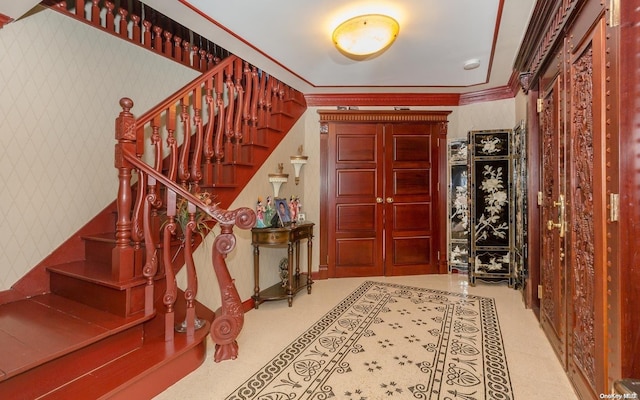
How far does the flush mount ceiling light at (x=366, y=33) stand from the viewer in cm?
238

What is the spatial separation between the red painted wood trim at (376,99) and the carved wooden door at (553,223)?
75.0 inches

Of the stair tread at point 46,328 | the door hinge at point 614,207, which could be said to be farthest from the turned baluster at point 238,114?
the door hinge at point 614,207

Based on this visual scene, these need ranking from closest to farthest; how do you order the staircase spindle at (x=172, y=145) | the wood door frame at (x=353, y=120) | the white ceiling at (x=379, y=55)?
1. the staircase spindle at (x=172, y=145)
2. the white ceiling at (x=379, y=55)
3. the wood door frame at (x=353, y=120)

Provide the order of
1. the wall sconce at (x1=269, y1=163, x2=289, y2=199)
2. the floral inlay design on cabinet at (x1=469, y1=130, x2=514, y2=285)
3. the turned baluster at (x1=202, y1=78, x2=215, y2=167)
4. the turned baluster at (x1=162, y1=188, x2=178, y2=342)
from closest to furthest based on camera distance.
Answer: the turned baluster at (x1=162, y1=188, x2=178, y2=342), the turned baluster at (x1=202, y1=78, x2=215, y2=167), the wall sconce at (x1=269, y1=163, x2=289, y2=199), the floral inlay design on cabinet at (x1=469, y1=130, x2=514, y2=285)

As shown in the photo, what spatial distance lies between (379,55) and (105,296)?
3.01 metres

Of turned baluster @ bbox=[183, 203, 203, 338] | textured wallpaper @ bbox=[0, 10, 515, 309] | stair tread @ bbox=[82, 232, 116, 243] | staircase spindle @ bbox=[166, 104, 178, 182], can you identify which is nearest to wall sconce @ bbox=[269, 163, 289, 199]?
textured wallpaper @ bbox=[0, 10, 515, 309]

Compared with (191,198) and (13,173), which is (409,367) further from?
(13,173)

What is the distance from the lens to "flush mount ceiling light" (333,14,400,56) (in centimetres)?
238

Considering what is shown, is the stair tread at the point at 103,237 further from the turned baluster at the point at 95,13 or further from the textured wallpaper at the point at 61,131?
the turned baluster at the point at 95,13

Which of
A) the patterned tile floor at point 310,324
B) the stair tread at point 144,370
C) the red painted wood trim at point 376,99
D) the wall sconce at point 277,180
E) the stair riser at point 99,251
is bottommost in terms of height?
the patterned tile floor at point 310,324

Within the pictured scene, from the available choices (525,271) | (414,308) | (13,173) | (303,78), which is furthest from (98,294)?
(525,271)

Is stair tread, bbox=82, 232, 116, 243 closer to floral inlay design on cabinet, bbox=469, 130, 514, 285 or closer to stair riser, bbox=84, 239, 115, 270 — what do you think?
stair riser, bbox=84, 239, 115, 270

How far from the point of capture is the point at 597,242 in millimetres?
1483

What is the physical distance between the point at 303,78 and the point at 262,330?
272cm
